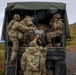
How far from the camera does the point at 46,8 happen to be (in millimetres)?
14914

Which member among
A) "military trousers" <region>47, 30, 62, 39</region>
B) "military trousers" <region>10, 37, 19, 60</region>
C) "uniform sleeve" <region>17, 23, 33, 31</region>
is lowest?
"military trousers" <region>10, 37, 19, 60</region>

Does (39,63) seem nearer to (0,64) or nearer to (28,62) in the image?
(28,62)

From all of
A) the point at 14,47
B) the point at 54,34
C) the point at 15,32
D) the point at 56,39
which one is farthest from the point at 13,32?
the point at 56,39

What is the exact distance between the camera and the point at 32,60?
13.4 m

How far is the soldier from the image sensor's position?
43.8 feet

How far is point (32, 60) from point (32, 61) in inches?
1.5

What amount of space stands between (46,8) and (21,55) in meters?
2.07

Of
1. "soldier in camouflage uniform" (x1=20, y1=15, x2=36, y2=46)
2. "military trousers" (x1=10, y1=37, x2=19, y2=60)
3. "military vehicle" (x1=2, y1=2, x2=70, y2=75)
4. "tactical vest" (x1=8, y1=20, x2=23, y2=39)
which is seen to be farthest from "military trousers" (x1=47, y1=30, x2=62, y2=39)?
"military trousers" (x1=10, y1=37, x2=19, y2=60)

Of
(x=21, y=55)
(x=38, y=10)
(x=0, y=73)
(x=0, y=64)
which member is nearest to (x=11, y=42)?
(x=21, y=55)

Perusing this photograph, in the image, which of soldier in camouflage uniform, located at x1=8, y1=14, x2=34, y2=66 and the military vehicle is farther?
the military vehicle

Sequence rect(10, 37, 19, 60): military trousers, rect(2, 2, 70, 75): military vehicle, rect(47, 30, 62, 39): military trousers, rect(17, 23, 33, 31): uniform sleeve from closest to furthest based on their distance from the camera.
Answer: rect(10, 37, 19, 60): military trousers < rect(17, 23, 33, 31): uniform sleeve < rect(2, 2, 70, 75): military vehicle < rect(47, 30, 62, 39): military trousers

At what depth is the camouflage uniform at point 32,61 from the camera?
1335cm

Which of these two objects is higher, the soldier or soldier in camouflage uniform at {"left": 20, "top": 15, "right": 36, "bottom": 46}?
soldier in camouflage uniform at {"left": 20, "top": 15, "right": 36, "bottom": 46}

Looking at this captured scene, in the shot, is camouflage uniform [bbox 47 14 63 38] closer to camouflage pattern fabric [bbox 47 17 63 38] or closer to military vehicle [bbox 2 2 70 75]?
camouflage pattern fabric [bbox 47 17 63 38]
